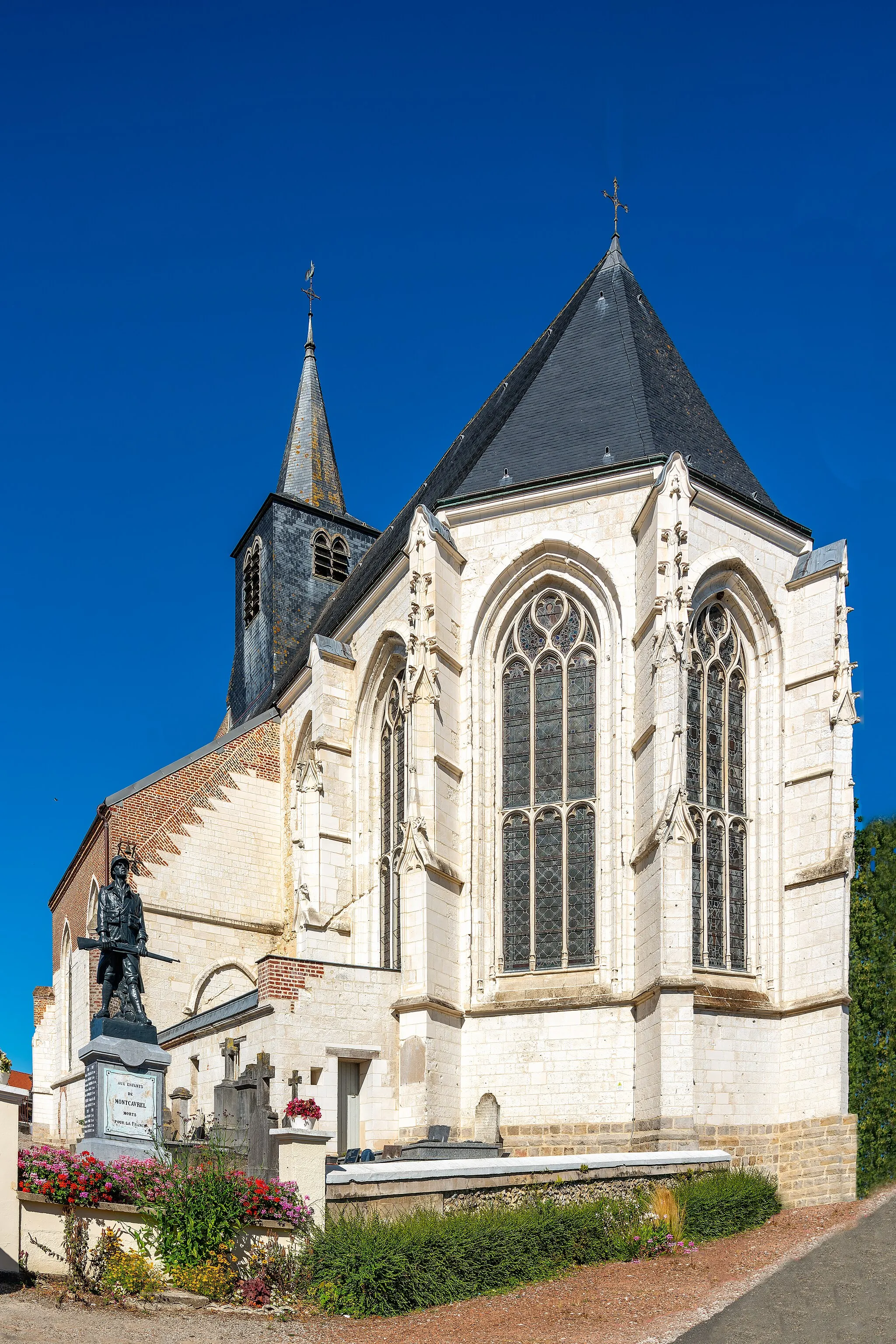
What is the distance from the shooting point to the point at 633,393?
66.5 ft

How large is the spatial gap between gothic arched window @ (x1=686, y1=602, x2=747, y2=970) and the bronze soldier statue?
6.98m

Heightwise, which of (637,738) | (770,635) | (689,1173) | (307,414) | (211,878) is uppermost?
(307,414)

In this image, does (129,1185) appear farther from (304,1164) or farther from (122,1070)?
(122,1070)

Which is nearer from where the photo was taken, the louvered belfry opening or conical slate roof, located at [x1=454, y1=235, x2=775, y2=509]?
conical slate roof, located at [x1=454, y1=235, x2=775, y2=509]

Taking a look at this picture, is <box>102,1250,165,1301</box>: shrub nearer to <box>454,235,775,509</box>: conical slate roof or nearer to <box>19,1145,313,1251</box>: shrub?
<box>19,1145,313,1251</box>: shrub

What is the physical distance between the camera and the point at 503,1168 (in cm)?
1227

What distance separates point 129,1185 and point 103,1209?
1.01ft

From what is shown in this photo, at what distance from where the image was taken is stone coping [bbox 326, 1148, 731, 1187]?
11641 mm

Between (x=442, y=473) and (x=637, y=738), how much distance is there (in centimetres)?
862

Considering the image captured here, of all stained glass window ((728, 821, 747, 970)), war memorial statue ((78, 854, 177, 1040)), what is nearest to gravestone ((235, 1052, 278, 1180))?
war memorial statue ((78, 854, 177, 1040))

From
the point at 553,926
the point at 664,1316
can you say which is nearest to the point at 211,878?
the point at 553,926

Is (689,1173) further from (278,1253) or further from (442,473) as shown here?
(442,473)

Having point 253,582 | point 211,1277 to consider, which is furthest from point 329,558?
point 211,1277

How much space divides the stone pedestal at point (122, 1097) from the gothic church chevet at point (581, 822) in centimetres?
229
